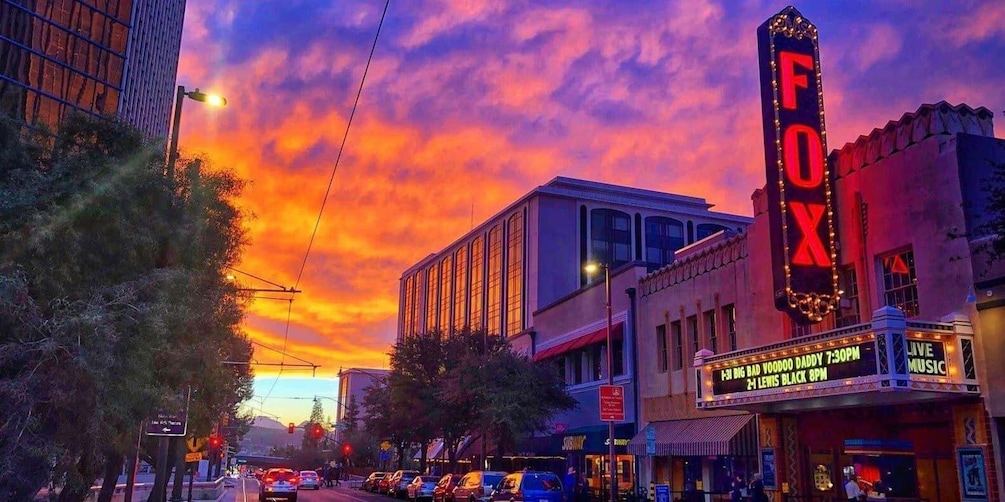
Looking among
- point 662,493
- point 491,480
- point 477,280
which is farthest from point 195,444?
point 477,280

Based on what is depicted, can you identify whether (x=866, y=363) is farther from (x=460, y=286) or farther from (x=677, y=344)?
(x=460, y=286)

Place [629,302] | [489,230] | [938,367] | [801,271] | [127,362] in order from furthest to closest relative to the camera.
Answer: [489,230] → [629,302] → [801,271] → [938,367] → [127,362]

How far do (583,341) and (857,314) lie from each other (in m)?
17.9

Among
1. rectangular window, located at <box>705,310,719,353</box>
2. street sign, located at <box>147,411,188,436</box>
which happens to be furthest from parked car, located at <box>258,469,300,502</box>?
street sign, located at <box>147,411,188,436</box>

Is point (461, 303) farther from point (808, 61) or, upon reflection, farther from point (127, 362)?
point (127, 362)

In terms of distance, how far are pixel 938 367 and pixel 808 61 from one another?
9837mm

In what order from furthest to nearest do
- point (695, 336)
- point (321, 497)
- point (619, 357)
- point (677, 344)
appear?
1. point (321, 497)
2. point (619, 357)
3. point (677, 344)
4. point (695, 336)

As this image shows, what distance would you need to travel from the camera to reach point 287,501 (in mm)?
39656

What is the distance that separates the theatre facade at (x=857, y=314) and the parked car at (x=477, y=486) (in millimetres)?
6973

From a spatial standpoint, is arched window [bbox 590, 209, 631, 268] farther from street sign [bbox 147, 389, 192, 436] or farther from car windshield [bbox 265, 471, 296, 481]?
street sign [bbox 147, 389, 192, 436]

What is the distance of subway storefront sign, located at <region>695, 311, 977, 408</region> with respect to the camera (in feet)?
59.9

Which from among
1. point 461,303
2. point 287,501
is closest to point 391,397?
point 287,501

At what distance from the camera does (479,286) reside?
284 ft

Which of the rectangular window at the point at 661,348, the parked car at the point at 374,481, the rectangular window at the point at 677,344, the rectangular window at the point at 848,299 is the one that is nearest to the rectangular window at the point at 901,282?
the rectangular window at the point at 848,299
